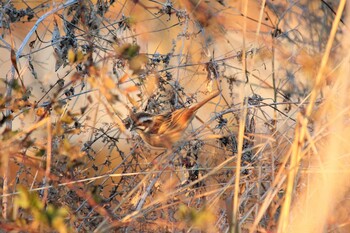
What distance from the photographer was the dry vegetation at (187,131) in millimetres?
2139

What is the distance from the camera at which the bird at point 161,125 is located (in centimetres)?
306

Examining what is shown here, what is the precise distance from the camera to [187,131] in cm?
366

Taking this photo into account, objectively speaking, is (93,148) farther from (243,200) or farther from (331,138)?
(331,138)

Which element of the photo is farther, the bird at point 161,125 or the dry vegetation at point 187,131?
the bird at point 161,125

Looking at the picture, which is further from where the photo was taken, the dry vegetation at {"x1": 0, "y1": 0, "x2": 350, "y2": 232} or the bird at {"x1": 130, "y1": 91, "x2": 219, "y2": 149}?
the bird at {"x1": 130, "y1": 91, "x2": 219, "y2": 149}

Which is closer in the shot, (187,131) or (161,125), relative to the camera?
(161,125)

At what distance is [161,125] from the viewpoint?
10.6 ft

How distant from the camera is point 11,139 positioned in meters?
2.14

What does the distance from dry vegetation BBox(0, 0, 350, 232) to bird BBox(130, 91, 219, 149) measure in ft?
0.23

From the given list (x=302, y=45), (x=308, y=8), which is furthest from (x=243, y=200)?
(x=308, y=8)

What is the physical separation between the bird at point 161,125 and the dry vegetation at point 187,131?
7cm

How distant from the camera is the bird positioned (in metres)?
3.06

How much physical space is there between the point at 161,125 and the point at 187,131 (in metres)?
0.45

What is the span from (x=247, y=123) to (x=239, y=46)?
116cm
